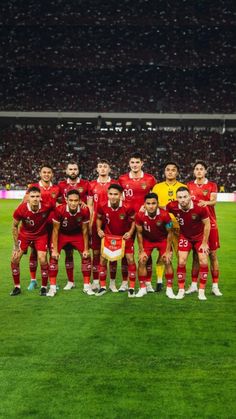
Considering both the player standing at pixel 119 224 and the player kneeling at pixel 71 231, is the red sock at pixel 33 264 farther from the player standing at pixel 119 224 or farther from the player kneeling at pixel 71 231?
the player standing at pixel 119 224

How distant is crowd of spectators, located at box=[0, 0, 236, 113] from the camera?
47.2m

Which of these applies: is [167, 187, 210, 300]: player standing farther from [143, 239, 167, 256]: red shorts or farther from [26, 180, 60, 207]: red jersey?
[26, 180, 60, 207]: red jersey

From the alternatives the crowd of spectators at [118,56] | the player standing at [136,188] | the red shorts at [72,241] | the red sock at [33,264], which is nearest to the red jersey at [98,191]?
the player standing at [136,188]

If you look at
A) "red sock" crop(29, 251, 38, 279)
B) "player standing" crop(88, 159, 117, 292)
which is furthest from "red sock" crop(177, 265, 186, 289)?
"red sock" crop(29, 251, 38, 279)

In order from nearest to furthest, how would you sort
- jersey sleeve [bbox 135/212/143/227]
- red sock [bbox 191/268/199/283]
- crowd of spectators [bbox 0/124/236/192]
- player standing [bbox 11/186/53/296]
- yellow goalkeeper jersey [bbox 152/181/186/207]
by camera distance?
jersey sleeve [bbox 135/212/143/227]
player standing [bbox 11/186/53/296]
red sock [bbox 191/268/199/283]
yellow goalkeeper jersey [bbox 152/181/186/207]
crowd of spectators [bbox 0/124/236/192]

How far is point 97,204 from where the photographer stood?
Result: 10312 mm

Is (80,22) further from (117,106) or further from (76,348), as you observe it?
(76,348)

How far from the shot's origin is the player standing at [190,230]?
30.0 feet

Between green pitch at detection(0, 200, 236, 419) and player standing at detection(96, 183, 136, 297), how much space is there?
41 cm

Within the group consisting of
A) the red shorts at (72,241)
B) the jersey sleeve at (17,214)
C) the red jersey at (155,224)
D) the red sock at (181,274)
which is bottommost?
the red sock at (181,274)

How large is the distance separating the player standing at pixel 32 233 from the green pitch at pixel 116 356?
1.42 ft

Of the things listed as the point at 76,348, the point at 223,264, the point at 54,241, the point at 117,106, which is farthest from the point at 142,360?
the point at 117,106

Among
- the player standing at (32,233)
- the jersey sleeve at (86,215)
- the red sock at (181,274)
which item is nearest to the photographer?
the red sock at (181,274)

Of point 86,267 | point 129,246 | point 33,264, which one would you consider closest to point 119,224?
point 129,246
